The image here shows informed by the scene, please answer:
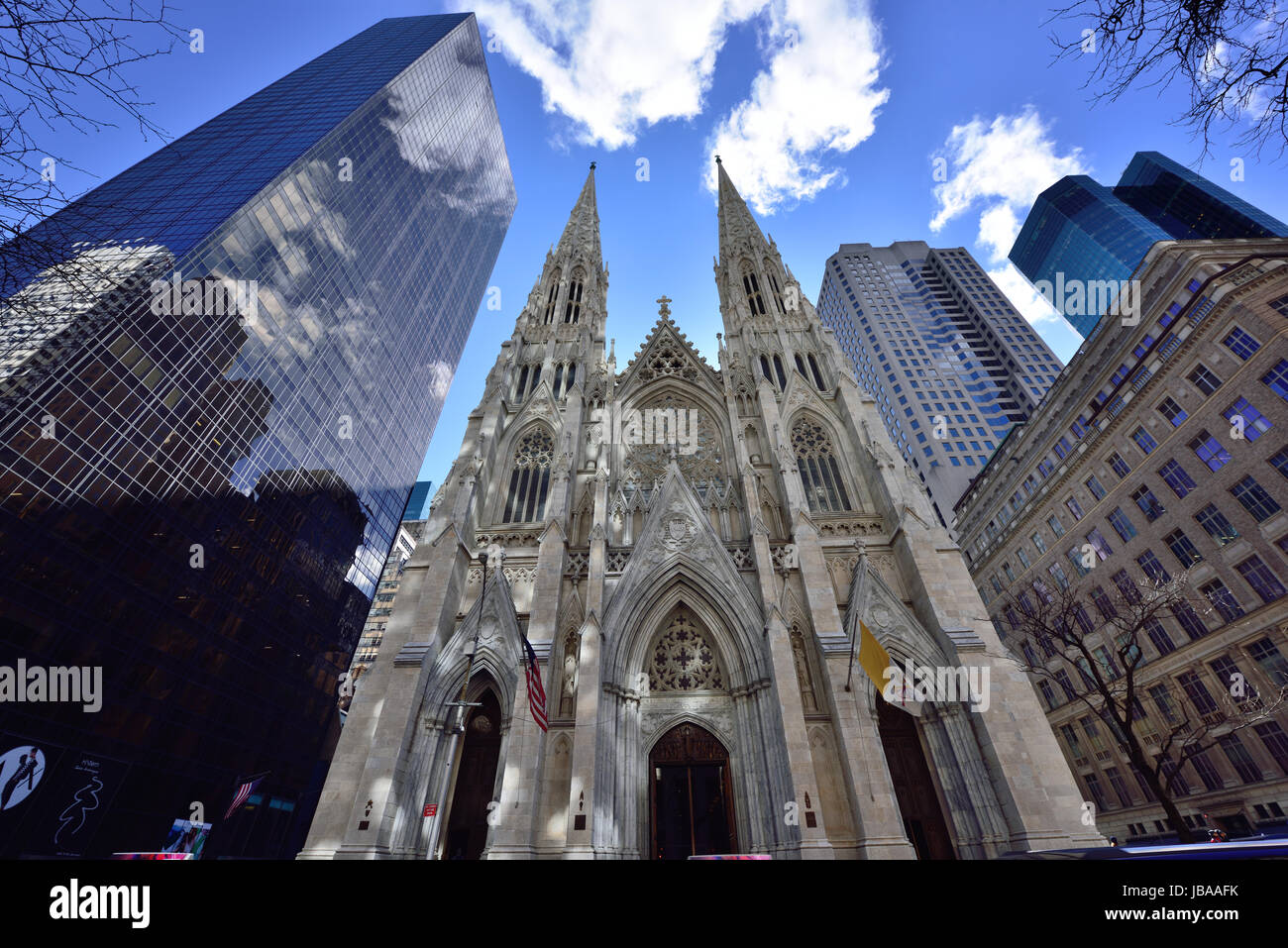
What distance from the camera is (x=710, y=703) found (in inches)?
746

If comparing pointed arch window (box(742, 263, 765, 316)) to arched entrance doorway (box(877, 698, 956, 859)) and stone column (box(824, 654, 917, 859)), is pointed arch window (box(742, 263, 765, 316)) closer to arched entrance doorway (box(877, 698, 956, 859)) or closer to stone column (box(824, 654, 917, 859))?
stone column (box(824, 654, 917, 859))

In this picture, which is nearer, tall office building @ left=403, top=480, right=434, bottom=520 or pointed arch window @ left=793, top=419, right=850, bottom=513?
pointed arch window @ left=793, top=419, right=850, bottom=513

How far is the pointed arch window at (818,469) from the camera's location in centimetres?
2333

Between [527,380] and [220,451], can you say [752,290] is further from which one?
[220,451]

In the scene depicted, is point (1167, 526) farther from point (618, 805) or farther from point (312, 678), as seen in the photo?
point (312, 678)

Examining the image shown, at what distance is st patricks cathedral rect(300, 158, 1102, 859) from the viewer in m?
15.3

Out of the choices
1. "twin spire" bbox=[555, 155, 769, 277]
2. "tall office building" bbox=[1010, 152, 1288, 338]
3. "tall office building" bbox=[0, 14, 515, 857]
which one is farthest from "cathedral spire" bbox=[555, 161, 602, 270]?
"tall office building" bbox=[1010, 152, 1288, 338]

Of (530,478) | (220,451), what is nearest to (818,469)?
(530,478)

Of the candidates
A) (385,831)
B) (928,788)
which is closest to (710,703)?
(928,788)

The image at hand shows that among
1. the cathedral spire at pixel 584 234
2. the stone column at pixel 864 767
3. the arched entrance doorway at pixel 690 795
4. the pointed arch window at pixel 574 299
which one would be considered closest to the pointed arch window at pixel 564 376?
the pointed arch window at pixel 574 299

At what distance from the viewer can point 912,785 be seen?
17.5m

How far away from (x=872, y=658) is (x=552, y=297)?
28697mm

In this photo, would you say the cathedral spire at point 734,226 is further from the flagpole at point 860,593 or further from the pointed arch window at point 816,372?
the flagpole at point 860,593

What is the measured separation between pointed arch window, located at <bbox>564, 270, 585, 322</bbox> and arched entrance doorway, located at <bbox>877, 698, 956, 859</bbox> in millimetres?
27279
